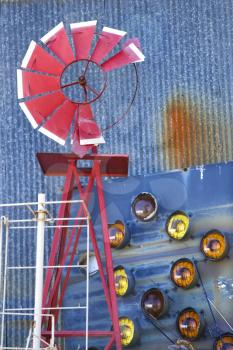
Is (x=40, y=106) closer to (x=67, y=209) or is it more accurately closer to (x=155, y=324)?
(x=67, y=209)

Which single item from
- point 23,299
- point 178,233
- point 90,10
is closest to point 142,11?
point 90,10

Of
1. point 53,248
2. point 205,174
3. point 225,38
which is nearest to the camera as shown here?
point 53,248

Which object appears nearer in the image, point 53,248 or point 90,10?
point 53,248

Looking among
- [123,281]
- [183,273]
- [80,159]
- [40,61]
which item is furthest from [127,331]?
[40,61]

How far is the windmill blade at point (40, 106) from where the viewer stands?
34.1 feet

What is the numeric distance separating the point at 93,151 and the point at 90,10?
313 cm

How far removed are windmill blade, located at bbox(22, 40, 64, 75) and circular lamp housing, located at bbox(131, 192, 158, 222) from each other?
2282mm

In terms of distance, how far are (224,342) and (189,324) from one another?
539mm

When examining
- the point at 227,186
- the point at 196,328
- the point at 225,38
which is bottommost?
the point at 196,328

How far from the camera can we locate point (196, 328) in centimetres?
1087

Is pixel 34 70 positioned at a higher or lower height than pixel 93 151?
higher

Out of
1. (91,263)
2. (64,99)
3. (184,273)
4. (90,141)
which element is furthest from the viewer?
(91,263)

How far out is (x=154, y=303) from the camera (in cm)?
1123

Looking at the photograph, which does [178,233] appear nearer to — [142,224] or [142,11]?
[142,224]
